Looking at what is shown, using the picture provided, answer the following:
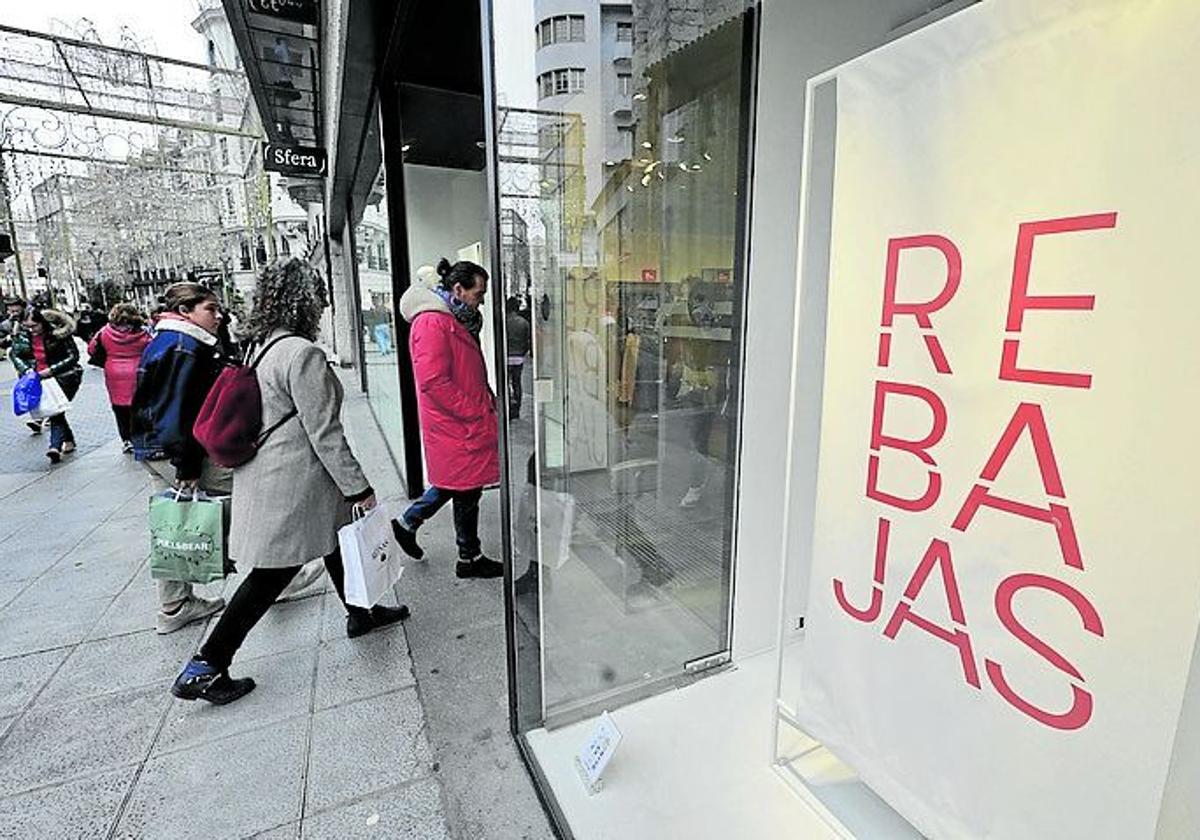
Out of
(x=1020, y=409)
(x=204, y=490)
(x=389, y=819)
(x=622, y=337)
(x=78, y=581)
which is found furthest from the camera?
(x=78, y=581)

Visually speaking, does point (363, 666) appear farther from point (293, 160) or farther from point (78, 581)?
point (293, 160)

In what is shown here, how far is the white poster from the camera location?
85 cm

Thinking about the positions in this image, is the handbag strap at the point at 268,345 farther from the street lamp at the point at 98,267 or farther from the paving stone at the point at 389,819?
the street lamp at the point at 98,267

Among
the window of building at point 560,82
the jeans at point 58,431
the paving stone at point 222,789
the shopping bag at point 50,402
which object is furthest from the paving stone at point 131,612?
the jeans at point 58,431

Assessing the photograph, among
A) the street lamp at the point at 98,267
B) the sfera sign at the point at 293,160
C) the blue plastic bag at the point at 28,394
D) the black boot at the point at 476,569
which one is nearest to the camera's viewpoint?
the black boot at the point at 476,569

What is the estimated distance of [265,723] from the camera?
2211 millimetres

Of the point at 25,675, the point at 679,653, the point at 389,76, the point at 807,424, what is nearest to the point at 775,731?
the point at 679,653

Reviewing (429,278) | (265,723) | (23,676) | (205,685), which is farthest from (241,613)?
(429,278)

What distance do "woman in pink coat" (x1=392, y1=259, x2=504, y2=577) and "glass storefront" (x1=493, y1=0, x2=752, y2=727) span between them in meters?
0.80

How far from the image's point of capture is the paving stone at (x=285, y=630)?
2691 millimetres

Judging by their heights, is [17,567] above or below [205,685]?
below

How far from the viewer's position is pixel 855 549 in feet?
4.51

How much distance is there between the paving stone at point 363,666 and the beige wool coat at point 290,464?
51 cm

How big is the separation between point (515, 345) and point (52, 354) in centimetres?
690
